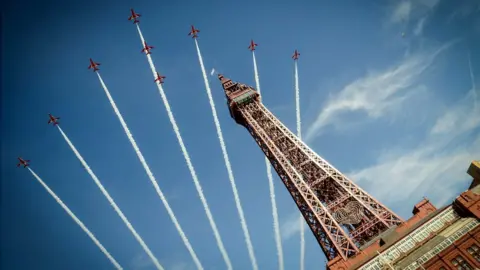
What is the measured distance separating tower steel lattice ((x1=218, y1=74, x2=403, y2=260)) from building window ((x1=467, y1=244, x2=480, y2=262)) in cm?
867

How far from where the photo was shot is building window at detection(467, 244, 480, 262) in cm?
2666

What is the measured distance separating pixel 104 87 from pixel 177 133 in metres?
13.6

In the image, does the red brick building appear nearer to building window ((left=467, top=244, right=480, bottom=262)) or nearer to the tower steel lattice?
building window ((left=467, top=244, right=480, bottom=262))

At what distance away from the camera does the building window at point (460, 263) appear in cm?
2654

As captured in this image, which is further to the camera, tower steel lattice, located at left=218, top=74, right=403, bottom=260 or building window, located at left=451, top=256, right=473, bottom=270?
tower steel lattice, located at left=218, top=74, right=403, bottom=260

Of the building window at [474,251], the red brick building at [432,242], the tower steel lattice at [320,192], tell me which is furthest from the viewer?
the tower steel lattice at [320,192]

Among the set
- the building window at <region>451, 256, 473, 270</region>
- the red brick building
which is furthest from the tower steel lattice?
the building window at <region>451, 256, 473, 270</region>

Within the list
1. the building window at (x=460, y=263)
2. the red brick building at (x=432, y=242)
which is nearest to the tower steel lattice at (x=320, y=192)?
the red brick building at (x=432, y=242)

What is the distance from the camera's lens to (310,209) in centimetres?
4144

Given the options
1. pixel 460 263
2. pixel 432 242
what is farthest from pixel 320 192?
pixel 460 263

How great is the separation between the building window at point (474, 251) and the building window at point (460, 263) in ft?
3.01

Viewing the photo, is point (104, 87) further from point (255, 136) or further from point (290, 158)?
point (290, 158)

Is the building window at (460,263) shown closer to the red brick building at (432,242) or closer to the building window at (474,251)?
the red brick building at (432,242)

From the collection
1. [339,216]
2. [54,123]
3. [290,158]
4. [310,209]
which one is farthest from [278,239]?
[54,123]
